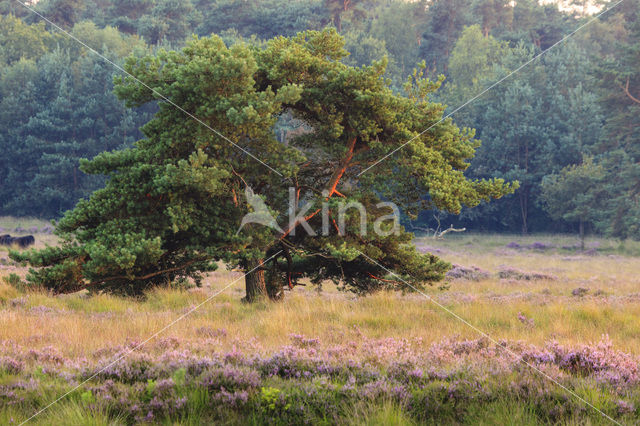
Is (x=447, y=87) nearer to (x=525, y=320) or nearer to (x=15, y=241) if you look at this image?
(x=15, y=241)

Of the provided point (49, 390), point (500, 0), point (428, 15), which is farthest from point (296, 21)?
point (49, 390)

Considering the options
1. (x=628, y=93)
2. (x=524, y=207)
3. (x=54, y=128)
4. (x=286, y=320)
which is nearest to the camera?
(x=286, y=320)

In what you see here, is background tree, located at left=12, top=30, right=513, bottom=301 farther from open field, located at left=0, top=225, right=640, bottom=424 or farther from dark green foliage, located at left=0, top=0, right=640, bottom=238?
dark green foliage, located at left=0, top=0, right=640, bottom=238

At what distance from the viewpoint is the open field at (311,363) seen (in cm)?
424

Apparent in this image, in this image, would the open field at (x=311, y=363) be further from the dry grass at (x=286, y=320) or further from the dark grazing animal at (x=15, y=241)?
the dark grazing animal at (x=15, y=241)

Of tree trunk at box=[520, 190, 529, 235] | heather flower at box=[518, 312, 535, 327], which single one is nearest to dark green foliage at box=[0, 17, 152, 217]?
tree trunk at box=[520, 190, 529, 235]

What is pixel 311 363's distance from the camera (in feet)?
17.4

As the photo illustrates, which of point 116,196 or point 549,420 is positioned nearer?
point 549,420

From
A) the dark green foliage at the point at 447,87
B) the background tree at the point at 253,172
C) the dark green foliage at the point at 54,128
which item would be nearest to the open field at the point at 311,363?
the background tree at the point at 253,172

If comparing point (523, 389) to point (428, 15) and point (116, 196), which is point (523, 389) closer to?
point (116, 196)

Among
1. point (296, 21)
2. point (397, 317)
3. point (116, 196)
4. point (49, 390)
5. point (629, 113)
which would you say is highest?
point (296, 21)

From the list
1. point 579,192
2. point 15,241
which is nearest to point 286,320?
point 15,241

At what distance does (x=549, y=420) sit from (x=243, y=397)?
8.14ft

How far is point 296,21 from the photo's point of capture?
205 feet
